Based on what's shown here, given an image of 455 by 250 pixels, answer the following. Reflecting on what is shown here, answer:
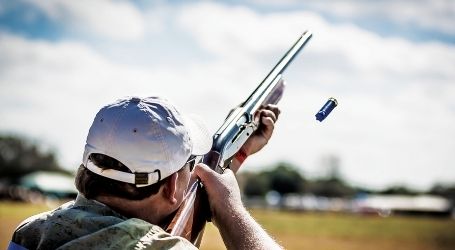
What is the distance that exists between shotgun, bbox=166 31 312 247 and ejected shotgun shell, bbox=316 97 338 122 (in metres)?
0.46

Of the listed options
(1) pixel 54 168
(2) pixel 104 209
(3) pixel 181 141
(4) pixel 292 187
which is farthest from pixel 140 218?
(4) pixel 292 187

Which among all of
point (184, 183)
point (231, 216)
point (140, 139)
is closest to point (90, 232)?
point (140, 139)

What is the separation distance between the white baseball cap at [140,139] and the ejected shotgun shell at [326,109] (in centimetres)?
163

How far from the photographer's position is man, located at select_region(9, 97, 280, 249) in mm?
2408

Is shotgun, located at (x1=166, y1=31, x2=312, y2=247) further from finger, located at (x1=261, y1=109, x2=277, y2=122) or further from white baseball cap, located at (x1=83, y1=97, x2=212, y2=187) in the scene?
white baseball cap, located at (x1=83, y1=97, x2=212, y2=187)

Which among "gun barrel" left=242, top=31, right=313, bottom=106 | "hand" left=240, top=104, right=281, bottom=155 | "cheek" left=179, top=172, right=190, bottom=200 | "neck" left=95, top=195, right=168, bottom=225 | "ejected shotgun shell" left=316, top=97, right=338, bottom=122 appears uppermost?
"gun barrel" left=242, top=31, right=313, bottom=106

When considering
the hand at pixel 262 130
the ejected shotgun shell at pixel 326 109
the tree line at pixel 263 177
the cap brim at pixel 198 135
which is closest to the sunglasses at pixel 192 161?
the cap brim at pixel 198 135

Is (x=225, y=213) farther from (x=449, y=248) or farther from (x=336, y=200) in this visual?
(x=336, y=200)

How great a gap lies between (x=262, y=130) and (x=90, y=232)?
2218 mm

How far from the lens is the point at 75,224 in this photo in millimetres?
2443

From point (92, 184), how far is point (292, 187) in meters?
138

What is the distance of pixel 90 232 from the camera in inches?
94.8

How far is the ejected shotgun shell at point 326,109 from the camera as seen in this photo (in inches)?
165

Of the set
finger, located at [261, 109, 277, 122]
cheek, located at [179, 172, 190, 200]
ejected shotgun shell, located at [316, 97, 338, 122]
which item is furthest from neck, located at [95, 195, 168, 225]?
finger, located at [261, 109, 277, 122]
